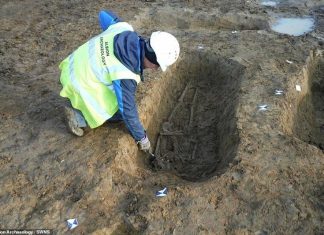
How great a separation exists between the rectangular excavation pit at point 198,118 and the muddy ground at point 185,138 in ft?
0.06

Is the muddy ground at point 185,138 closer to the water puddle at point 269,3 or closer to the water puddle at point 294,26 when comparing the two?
the water puddle at point 294,26

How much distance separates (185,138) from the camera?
19.3 feet

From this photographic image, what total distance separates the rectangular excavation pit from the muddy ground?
2 centimetres

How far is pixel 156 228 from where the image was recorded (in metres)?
3.88

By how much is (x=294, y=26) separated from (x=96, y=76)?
5164 mm

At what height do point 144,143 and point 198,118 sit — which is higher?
point 144,143

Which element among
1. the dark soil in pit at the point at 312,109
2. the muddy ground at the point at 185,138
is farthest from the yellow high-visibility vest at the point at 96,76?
the dark soil in pit at the point at 312,109

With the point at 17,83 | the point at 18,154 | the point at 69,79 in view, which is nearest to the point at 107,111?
the point at 69,79

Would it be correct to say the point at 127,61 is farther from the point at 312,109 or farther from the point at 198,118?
the point at 312,109

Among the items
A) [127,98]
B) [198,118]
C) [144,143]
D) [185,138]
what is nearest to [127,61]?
[127,98]

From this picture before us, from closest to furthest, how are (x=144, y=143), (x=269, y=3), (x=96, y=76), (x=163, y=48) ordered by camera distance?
(x=163, y=48)
(x=96, y=76)
(x=144, y=143)
(x=269, y=3)

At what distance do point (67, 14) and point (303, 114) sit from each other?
5.44 meters

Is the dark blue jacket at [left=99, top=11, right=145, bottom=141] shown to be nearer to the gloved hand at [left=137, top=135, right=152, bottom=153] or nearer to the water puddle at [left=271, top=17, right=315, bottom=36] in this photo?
the gloved hand at [left=137, top=135, right=152, bottom=153]

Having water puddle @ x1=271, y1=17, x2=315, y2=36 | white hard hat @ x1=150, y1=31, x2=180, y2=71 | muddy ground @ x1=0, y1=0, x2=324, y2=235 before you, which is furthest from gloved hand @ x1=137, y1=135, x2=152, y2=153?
water puddle @ x1=271, y1=17, x2=315, y2=36
